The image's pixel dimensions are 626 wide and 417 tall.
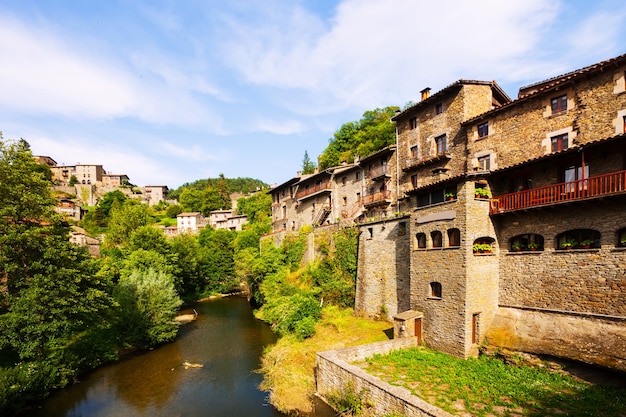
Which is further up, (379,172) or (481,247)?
(379,172)

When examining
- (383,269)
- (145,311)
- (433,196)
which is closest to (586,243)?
(433,196)

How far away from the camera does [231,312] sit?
37156mm

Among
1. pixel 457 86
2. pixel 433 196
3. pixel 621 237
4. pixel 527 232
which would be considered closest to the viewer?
pixel 621 237

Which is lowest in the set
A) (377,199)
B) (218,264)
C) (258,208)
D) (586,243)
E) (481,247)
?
(218,264)

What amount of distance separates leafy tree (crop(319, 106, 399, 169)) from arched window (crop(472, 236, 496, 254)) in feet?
92.9

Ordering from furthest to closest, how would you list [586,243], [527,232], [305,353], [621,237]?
1. [305,353]
2. [527,232]
3. [586,243]
4. [621,237]

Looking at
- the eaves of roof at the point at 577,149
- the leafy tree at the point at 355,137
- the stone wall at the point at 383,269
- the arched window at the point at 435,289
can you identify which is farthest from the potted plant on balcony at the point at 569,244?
the leafy tree at the point at 355,137

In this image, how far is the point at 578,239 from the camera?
14.4 metres

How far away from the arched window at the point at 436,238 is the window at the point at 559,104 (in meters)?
9.39

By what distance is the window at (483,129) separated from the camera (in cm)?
2115

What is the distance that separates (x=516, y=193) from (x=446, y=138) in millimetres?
9855

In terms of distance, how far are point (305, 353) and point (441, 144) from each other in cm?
1891

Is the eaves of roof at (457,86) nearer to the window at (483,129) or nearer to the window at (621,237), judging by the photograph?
the window at (483,129)

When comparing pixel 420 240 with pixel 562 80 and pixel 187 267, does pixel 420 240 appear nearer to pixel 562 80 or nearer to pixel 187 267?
pixel 562 80
